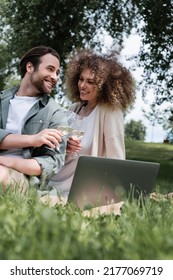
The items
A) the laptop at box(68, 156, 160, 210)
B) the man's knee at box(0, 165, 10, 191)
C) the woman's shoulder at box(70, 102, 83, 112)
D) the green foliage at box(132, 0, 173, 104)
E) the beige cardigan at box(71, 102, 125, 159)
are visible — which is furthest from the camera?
the green foliage at box(132, 0, 173, 104)

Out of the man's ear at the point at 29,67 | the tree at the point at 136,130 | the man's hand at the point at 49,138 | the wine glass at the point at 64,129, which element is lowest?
the tree at the point at 136,130

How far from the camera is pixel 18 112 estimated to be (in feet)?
16.8

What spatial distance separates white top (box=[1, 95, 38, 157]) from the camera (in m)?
5.07

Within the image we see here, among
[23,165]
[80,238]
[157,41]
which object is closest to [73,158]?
[23,165]

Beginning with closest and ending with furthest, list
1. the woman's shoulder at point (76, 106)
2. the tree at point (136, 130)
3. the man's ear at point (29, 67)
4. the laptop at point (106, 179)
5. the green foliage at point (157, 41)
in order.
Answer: the laptop at point (106, 179), the man's ear at point (29, 67), the woman's shoulder at point (76, 106), the green foliage at point (157, 41), the tree at point (136, 130)

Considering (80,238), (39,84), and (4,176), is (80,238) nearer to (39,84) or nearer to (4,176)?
(4,176)

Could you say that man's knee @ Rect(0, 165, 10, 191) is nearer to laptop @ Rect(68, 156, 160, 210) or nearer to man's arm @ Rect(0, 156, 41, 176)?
man's arm @ Rect(0, 156, 41, 176)

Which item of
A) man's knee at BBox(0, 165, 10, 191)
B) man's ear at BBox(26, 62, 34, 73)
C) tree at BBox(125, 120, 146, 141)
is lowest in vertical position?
tree at BBox(125, 120, 146, 141)

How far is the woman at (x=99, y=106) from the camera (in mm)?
5473

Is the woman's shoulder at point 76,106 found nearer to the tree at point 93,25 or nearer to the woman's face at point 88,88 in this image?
the woman's face at point 88,88

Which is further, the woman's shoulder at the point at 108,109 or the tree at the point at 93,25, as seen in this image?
the tree at the point at 93,25

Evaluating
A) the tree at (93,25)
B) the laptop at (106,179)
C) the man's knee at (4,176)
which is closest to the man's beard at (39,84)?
the man's knee at (4,176)

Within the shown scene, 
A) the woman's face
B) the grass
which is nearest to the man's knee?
the grass

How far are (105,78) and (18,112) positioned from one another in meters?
1.12
